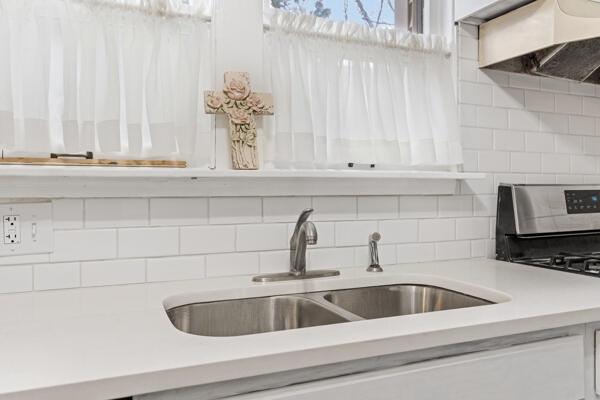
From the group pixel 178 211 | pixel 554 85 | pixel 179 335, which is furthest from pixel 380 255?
pixel 554 85

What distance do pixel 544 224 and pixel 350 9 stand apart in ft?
3.34

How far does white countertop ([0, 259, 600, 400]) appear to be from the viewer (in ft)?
2.31

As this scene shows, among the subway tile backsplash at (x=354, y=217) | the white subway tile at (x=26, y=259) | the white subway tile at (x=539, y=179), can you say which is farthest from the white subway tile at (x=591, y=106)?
the white subway tile at (x=26, y=259)

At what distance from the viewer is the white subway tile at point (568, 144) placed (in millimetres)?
1952

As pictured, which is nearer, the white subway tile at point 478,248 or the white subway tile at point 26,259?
the white subway tile at point 26,259

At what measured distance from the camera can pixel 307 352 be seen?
31.7 inches

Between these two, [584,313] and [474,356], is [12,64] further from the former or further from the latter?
[584,313]

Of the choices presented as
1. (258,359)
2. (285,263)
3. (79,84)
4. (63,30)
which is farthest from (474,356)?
(63,30)

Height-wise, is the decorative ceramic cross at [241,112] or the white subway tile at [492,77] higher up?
the white subway tile at [492,77]

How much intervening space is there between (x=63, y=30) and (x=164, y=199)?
1.66ft

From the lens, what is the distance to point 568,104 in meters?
1.97

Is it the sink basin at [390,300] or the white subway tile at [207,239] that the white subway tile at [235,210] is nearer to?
the white subway tile at [207,239]

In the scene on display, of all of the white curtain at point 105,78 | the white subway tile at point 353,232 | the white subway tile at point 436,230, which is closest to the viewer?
the white curtain at point 105,78

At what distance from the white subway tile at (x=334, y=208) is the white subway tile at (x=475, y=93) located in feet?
1.91
